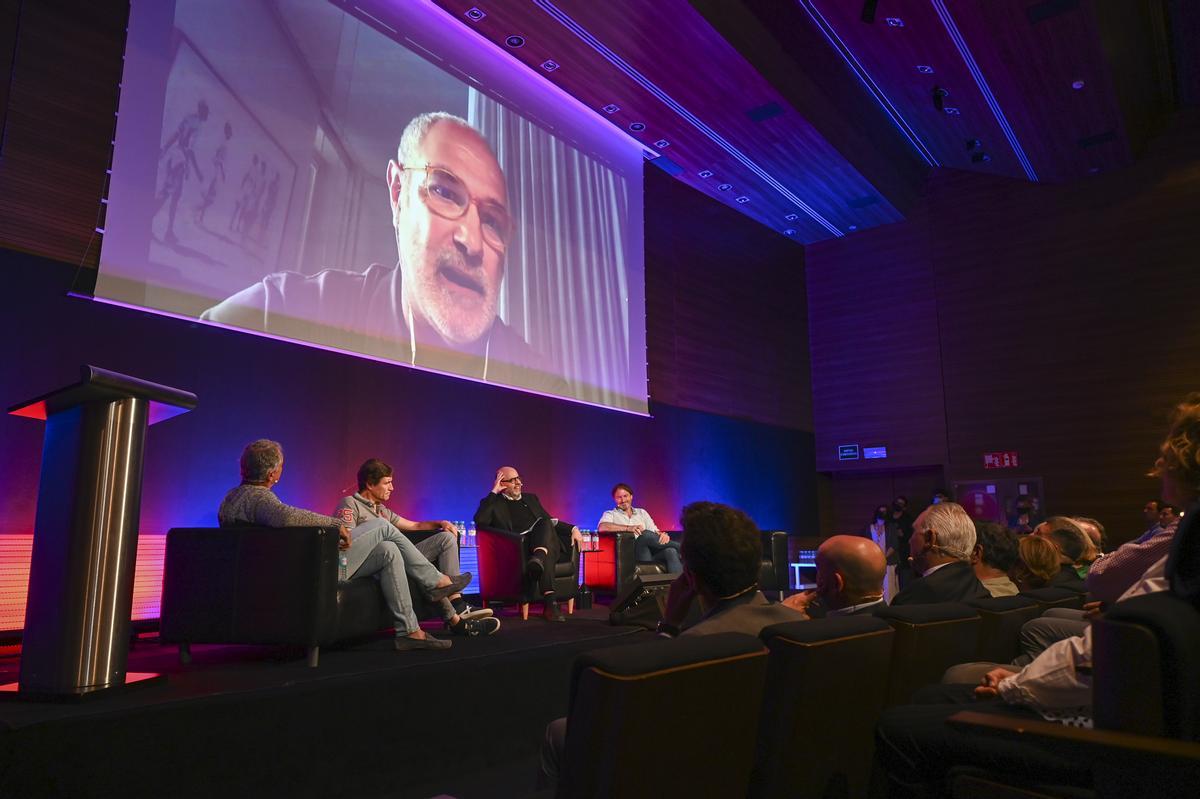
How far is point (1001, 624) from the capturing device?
2.19 meters

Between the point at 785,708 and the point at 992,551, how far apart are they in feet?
6.41

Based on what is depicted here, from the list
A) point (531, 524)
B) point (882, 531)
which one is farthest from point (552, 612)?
point (882, 531)

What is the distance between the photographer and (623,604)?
182 inches

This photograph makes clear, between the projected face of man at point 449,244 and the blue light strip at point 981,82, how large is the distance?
152 inches

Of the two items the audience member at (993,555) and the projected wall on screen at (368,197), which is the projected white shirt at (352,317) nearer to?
the projected wall on screen at (368,197)

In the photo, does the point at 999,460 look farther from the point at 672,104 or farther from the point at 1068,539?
the point at 1068,539

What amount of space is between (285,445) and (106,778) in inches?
121

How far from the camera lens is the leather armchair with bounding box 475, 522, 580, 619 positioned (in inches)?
196

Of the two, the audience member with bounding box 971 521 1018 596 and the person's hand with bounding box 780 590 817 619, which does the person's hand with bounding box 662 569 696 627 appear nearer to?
the person's hand with bounding box 780 590 817 619

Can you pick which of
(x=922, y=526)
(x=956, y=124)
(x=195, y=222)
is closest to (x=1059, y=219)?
(x=956, y=124)

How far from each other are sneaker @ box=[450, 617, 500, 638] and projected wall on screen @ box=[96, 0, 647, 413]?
2.23 metres

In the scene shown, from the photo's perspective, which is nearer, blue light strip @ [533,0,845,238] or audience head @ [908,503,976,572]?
audience head @ [908,503,976,572]

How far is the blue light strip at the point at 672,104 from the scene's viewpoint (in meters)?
6.15

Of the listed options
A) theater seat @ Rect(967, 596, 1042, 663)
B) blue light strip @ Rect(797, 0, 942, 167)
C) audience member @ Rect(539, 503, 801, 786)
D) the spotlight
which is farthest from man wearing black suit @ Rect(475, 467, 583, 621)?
the spotlight
